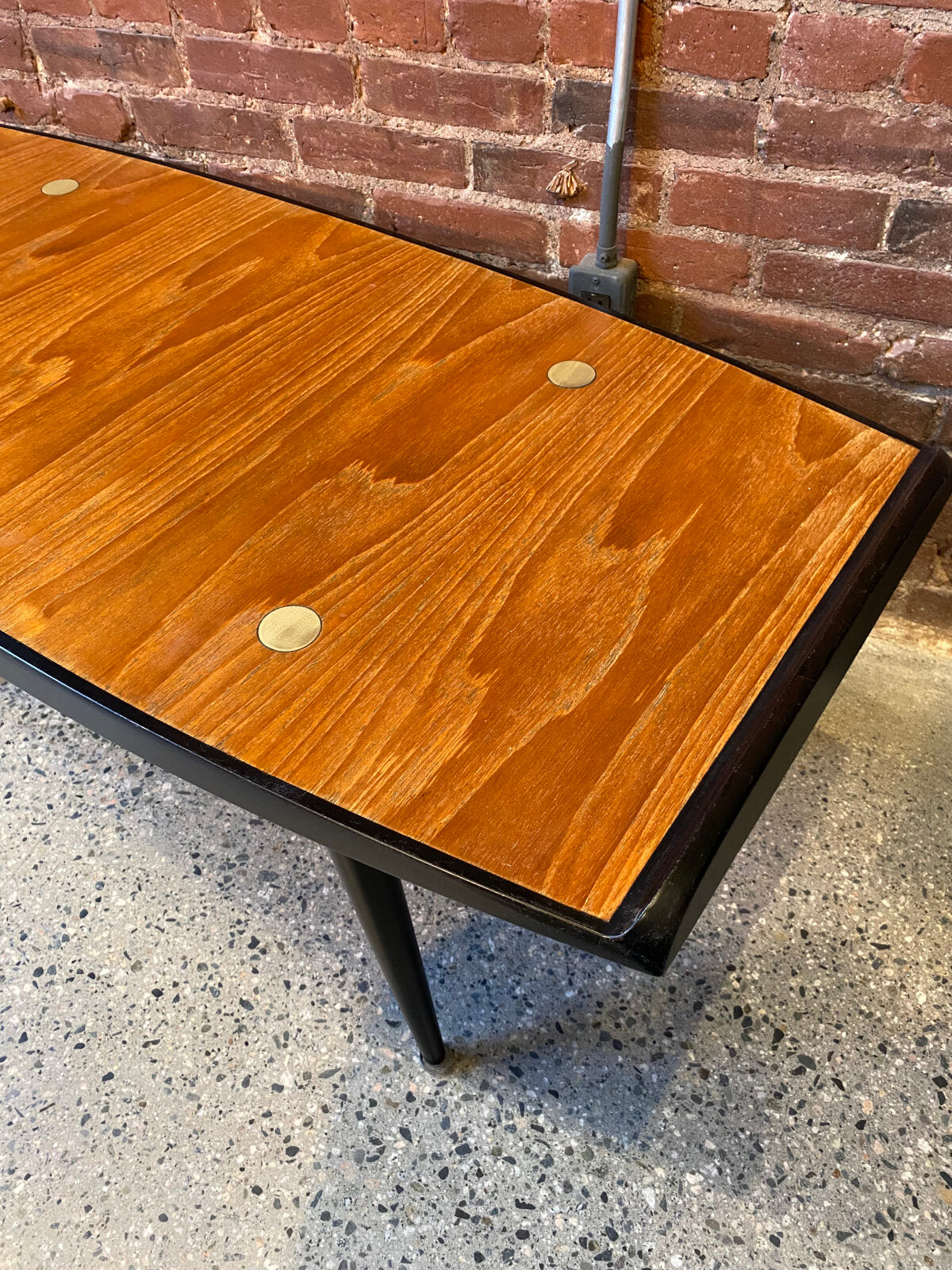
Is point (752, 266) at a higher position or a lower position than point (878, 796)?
higher

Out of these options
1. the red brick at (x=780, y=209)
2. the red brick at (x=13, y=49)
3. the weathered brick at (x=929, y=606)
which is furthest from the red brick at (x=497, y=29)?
the weathered brick at (x=929, y=606)

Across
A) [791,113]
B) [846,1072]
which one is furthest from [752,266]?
[846,1072]

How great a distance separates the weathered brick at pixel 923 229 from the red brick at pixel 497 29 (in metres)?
0.42

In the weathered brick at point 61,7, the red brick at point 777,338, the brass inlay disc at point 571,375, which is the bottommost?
the red brick at point 777,338

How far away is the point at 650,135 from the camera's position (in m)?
1.09

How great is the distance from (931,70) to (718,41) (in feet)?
0.67

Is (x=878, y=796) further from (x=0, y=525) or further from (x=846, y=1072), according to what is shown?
(x=0, y=525)

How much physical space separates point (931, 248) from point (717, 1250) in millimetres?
1007

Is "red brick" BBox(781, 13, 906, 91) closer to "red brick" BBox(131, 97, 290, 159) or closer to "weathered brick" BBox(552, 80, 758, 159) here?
"weathered brick" BBox(552, 80, 758, 159)

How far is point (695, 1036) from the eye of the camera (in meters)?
1.05

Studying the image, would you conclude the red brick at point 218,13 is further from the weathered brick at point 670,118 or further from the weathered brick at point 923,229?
the weathered brick at point 923,229

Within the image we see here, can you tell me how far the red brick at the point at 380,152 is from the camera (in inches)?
47.9

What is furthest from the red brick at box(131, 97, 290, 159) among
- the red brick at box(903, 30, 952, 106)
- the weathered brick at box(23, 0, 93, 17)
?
the red brick at box(903, 30, 952, 106)

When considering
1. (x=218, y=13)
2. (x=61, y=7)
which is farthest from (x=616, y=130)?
(x=61, y=7)
